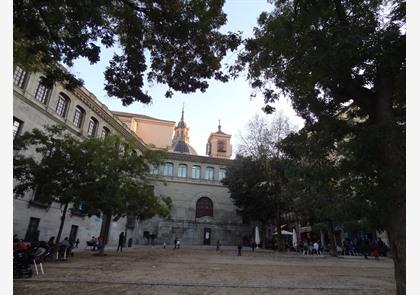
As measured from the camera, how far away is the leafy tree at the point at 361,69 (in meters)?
6.64

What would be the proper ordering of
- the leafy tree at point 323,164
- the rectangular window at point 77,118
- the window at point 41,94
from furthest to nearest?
the rectangular window at point 77,118
the window at point 41,94
the leafy tree at point 323,164

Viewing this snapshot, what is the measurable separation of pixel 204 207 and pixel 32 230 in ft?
102

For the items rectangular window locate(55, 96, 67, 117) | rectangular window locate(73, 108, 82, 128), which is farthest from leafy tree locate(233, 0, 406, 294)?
rectangular window locate(73, 108, 82, 128)

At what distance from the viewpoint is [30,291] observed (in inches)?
341

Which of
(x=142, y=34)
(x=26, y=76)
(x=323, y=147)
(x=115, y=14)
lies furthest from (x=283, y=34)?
(x=26, y=76)

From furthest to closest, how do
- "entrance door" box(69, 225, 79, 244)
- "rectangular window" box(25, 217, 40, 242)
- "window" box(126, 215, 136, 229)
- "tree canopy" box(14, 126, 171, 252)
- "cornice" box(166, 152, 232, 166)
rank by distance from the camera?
"cornice" box(166, 152, 232, 166) → "window" box(126, 215, 136, 229) → "entrance door" box(69, 225, 79, 244) → "rectangular window" box(25, 217, 40, 242) → "tree canopy" box(14, 126, 171, 252)

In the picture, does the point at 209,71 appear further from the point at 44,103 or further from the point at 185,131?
the point at 185,131

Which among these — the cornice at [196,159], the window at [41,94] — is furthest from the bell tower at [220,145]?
the window at [41,94]

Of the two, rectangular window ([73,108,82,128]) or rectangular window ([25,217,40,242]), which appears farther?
rectangular window ([73,108,82,128])

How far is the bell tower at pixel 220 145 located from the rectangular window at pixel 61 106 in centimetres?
4132

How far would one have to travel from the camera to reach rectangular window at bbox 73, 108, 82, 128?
31.4 meters

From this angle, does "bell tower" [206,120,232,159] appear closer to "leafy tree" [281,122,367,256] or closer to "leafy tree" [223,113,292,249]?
"leafy tree" [223,113,292,249]

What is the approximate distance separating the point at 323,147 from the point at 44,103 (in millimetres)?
24245

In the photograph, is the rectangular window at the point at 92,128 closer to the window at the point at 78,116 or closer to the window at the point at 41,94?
the window at the point at 78,116
